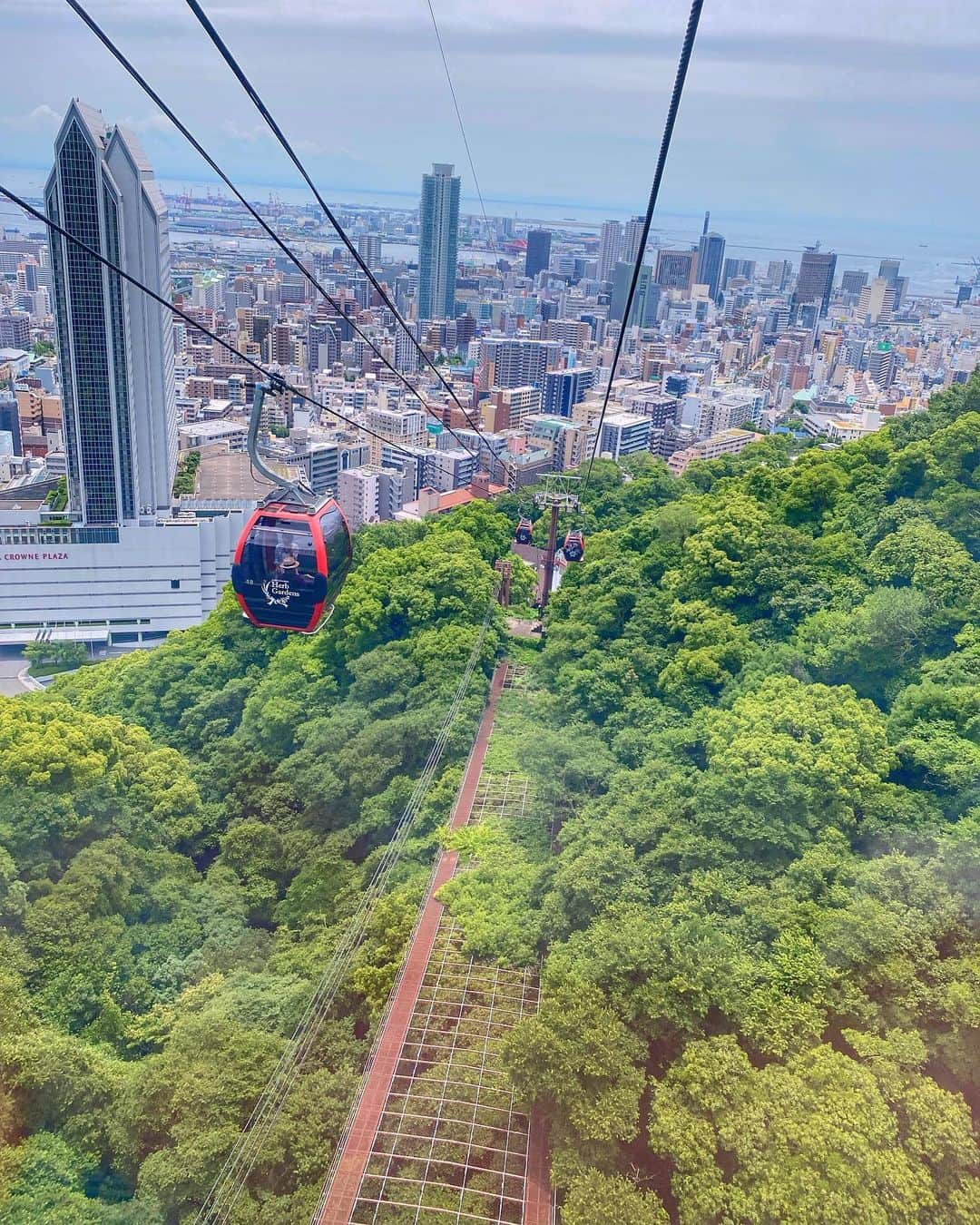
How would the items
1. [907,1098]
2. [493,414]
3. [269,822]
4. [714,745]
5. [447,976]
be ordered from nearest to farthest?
1. [907,1098]
2. [447,976]
3. [714,745]
4. [269,822]
5. [493,414]

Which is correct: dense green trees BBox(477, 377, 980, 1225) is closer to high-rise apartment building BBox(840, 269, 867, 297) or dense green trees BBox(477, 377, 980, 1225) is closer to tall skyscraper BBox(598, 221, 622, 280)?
tall skyscraper BBox(598, 221, 622, 280)

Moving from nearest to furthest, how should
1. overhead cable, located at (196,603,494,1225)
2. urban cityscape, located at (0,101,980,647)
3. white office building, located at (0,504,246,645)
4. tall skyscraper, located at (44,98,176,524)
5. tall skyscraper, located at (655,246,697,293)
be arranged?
overhead cable, located at (196,603,494,1225) < tall skyscraper, located at (44,98,176,524) < urban cityscape, located at (0,101,980,647) < white office building, located at (0,504,246,645) < tall skyscraper, located at (655,246,697,293)

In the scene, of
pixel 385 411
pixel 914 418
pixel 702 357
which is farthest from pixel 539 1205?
pixel 702 357

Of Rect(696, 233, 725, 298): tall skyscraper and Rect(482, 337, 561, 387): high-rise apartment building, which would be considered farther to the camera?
Rect(696, 233, 725, 298): tall skyscraper

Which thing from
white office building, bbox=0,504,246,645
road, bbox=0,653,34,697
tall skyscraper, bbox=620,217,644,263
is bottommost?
road, bbox=0,653,34,697

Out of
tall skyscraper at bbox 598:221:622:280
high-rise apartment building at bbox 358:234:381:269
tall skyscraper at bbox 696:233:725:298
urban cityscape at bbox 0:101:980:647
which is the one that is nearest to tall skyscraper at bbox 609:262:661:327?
urban cityscape at bbox 0:101:980:647

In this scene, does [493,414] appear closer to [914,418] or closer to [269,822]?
[914,418]

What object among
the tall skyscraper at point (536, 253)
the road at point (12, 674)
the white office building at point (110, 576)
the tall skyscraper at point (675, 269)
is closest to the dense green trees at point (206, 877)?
the road at point (12, 674)

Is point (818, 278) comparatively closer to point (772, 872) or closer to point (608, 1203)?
point (772, 872)
